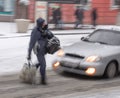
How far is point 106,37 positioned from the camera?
46.8 feet

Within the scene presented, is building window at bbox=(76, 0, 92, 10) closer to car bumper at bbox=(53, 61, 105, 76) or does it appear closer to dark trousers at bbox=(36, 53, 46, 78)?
car bumper at bbox=(53, 61, 105, 76)

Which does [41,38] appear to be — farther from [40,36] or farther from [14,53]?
[14,53]

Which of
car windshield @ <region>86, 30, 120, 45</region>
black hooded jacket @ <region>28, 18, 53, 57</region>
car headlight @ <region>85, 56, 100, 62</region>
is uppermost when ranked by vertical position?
black hooded jacket @ <region>28, 18, 53, 57</region>

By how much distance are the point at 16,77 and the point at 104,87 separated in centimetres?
256

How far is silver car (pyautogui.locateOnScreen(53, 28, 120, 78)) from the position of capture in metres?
12.8

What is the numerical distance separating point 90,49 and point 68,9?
2099 centimetres

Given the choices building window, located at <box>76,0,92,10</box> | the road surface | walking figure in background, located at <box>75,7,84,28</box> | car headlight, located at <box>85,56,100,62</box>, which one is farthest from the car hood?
building window, located at <box>76,0,92,10</box>

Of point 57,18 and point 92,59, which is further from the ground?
point 92,59

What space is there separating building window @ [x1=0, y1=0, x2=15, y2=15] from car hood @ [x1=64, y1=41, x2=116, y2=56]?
67.7 ft

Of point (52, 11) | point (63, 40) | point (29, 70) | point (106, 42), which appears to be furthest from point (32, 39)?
point (52, 11)

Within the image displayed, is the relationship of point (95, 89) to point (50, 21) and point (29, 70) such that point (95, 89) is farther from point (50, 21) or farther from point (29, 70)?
point (50, 21)

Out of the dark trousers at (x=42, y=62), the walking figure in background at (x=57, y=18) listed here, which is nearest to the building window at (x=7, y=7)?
the walking figure in background at (x=57, y=18)

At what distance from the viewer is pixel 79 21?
103 ft

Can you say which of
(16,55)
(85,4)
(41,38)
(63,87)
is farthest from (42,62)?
(85,4)
